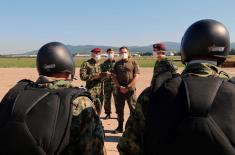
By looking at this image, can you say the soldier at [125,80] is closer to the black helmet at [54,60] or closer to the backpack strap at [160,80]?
the black helmet at [54,60]

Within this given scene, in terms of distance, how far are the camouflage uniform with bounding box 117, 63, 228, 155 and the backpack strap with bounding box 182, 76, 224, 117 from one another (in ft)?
0.46

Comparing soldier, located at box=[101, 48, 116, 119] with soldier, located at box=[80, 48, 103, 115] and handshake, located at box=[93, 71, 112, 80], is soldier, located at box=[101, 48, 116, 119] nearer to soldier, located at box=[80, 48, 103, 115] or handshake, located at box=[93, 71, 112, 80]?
handshake, located at box=[93, 71, 112, 80]

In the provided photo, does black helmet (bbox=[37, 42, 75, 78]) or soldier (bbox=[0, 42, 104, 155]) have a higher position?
black helmet (bbox=[37, 42, 75, 78])

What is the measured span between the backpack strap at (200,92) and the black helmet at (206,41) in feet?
0.84

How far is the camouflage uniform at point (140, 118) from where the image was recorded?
272 centimetres

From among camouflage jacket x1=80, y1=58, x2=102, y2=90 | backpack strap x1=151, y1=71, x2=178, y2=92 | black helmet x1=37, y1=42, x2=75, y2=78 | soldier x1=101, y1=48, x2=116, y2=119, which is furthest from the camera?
soldier x1=101, y1=48, x2=116, y2=119

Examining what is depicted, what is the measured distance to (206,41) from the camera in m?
2.79

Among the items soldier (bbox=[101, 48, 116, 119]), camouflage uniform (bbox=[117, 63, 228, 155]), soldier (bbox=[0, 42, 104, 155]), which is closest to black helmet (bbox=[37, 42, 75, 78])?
soldier (bbox=[0, 42, 104, 155])

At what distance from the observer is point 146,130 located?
264 centimetres

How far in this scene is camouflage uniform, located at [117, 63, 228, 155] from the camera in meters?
2.72

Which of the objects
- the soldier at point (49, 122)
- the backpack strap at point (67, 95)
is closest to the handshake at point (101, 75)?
the soldier at point (49, 122)

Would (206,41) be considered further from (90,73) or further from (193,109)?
(90,73)

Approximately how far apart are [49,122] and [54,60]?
613 millimetres

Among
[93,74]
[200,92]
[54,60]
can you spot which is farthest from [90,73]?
[200,92]
